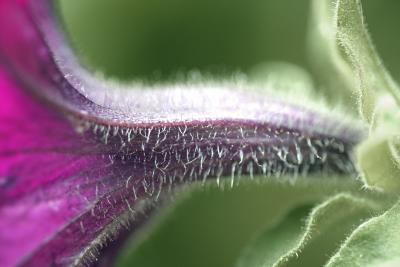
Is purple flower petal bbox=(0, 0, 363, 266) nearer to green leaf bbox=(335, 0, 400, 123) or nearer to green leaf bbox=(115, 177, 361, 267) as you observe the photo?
green leaf bbox=(335, 0, 400, 123)

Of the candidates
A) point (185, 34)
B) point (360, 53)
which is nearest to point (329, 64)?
point (360, 53)

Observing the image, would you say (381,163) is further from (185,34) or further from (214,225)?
(185,34)

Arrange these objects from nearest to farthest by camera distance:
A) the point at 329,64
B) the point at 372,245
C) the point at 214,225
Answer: the point at 372,245
the point at 329,64
the point at 214,225

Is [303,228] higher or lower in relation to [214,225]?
higher

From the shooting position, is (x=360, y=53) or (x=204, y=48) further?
(x=204, y=48)

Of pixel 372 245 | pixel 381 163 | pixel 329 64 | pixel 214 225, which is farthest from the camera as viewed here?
pixel 214 225

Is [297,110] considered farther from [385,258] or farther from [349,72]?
[385,258]
